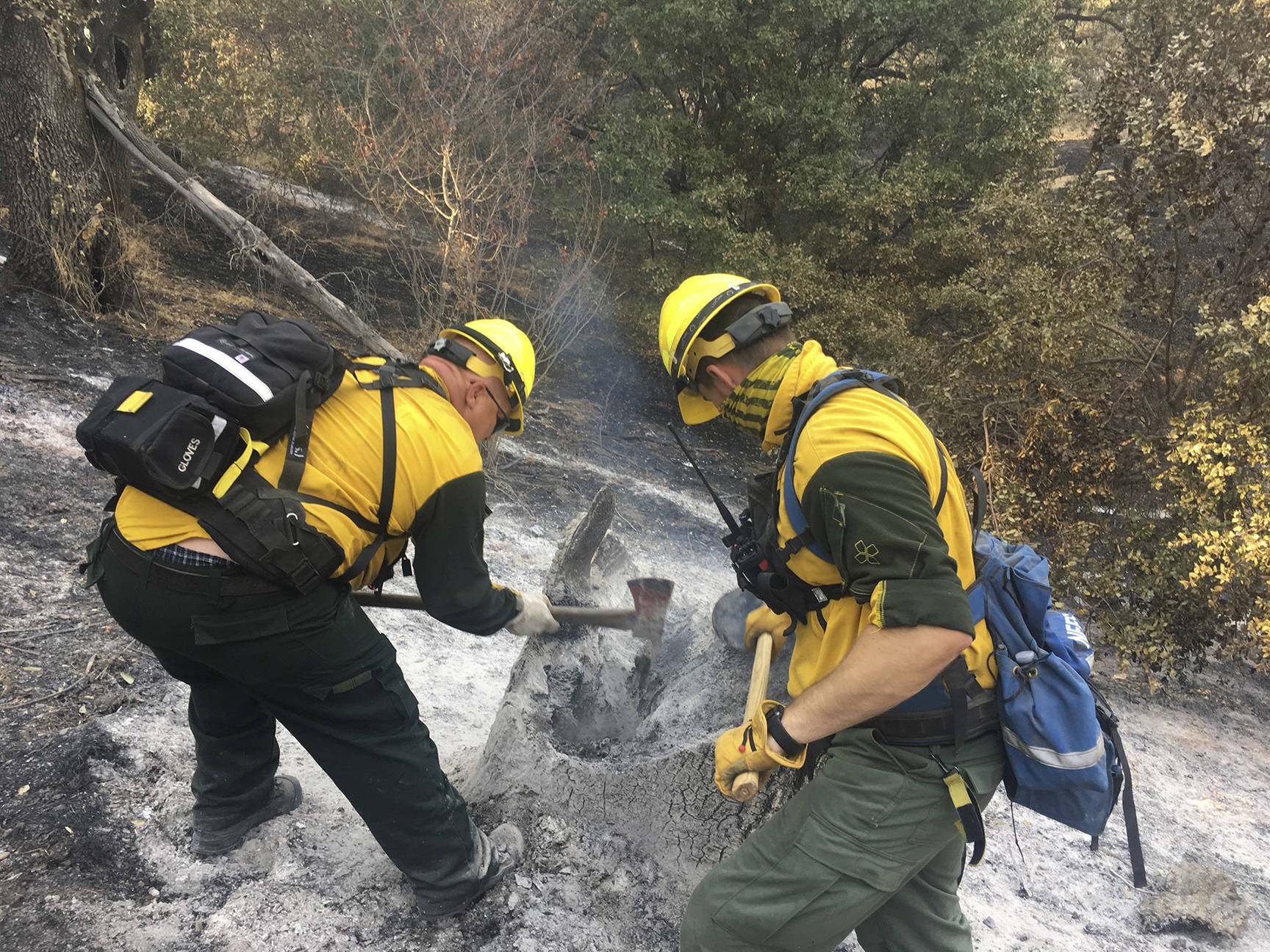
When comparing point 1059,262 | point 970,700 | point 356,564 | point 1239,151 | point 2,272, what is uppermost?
point 1239,151

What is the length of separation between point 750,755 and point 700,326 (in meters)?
1.10

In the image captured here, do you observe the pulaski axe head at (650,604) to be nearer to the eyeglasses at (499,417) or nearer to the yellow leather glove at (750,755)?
the eyeglasses at (499,417)

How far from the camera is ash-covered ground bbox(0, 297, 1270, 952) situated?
2.42 m

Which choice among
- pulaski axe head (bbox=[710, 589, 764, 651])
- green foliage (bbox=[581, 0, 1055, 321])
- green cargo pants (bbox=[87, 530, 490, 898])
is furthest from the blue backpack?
green foliage (bbox=[581, 0, 1055, 321])

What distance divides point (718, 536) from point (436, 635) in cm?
301

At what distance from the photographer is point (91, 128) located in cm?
734

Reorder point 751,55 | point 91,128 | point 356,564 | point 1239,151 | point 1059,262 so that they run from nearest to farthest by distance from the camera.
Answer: point 356,564, point 1239,151, point 1059,262, point 91,128, point 751,55

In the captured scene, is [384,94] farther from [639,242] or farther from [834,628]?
[834,628]

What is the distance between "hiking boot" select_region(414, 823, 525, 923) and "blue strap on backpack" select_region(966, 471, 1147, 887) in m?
1.60

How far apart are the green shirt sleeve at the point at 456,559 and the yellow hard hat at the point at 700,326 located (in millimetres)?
635

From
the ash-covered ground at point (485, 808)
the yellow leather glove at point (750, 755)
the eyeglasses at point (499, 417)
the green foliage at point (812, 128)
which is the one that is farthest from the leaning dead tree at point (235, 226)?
the yellow leather glove at point (750, 755)

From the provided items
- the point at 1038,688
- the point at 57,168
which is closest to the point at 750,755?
the point at 1038,688

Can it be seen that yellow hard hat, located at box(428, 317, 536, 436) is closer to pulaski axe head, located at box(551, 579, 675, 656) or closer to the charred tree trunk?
pulaski axe head, located at box(551, 579, 675, 656)

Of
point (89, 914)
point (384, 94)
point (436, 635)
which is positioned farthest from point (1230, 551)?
point (384, 94)
